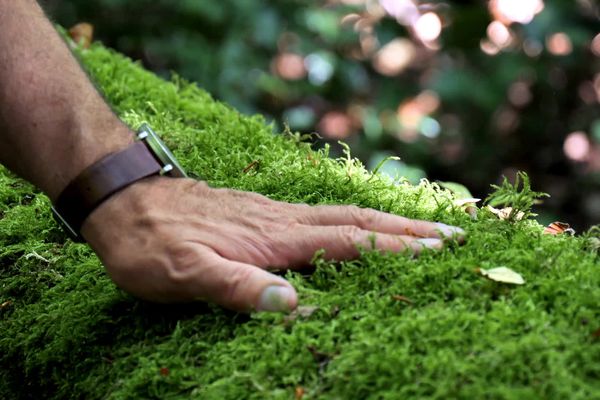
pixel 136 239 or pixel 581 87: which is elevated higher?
pixel 581 87

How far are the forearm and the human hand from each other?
14 centimetres

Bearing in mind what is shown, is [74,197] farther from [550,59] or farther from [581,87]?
[581,87]

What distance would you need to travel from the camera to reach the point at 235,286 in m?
1.45

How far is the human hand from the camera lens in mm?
1473

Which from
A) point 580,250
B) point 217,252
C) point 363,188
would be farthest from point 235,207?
point 580,250

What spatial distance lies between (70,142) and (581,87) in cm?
495

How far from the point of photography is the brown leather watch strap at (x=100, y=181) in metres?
1.64

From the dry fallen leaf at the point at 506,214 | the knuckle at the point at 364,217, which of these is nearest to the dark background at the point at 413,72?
the dry fallen leaf at the point at 506,214

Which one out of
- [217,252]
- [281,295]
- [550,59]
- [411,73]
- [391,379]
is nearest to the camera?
[391,379]

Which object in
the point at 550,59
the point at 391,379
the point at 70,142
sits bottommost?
the point at 391,379

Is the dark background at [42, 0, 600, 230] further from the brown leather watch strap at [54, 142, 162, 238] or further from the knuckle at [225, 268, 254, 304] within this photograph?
the knuckle at [225, 268, 254, 304]

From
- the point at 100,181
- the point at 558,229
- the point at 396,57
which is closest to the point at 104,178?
the point at 100,181

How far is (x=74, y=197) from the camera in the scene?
5.44ft

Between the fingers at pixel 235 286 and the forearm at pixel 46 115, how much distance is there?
38cm
